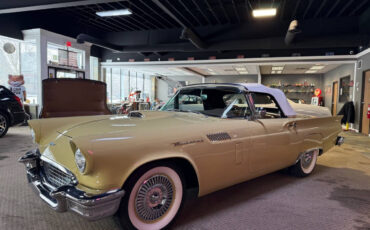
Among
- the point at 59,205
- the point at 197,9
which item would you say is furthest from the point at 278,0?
the point at 59,205

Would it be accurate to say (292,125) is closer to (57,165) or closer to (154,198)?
(154,198)

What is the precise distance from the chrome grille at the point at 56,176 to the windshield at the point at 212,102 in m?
1.53

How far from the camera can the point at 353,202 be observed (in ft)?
8.60

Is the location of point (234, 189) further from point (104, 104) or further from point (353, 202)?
point (104, 104)

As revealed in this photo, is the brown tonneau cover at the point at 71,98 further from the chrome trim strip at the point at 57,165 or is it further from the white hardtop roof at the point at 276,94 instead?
the white hardtop roof at the point at 276,94

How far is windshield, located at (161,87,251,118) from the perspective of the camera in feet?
8.80

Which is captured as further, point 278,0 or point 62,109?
point 278,0

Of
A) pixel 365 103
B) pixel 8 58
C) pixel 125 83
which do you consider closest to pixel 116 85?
pixel 125 83

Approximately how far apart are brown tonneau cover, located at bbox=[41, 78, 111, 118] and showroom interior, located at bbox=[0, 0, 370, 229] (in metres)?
0.03

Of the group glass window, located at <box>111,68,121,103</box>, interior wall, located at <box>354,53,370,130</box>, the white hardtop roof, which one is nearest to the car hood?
the white hardtop roof

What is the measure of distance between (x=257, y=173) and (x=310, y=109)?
189 cm

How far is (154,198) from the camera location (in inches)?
73.5

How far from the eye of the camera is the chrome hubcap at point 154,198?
1.80 meters

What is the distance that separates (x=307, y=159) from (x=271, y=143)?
1252 millimetres
